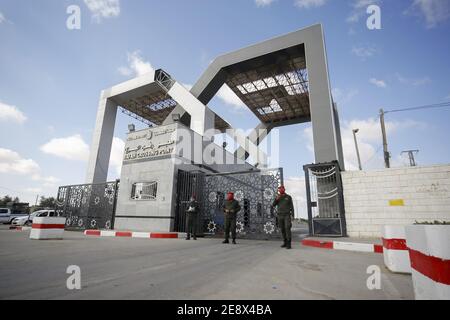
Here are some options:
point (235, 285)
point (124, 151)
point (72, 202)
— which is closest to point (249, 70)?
point (124, 151)

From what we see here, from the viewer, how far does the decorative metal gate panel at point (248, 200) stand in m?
9.29

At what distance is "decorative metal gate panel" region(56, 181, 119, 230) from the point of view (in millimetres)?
12586

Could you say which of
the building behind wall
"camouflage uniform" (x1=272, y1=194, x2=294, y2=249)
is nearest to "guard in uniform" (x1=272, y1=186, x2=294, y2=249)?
"camouflage uniform" (x1=272, y1=194, x2=294, y2=249)

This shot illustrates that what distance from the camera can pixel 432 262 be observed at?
1.64m

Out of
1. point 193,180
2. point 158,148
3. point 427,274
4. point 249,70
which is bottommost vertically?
point 427,274

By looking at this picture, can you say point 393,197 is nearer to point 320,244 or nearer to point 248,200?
point 320,244

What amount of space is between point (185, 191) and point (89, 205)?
22.2 feet

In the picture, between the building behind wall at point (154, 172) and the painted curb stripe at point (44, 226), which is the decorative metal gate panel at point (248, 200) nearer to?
the building behind wall at point (154, 172)

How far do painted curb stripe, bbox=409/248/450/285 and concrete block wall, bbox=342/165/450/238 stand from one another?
8.41 metres

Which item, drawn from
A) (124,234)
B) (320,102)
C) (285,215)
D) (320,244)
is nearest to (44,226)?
(124,234)

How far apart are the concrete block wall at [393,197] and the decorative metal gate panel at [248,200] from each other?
327 centimetres
